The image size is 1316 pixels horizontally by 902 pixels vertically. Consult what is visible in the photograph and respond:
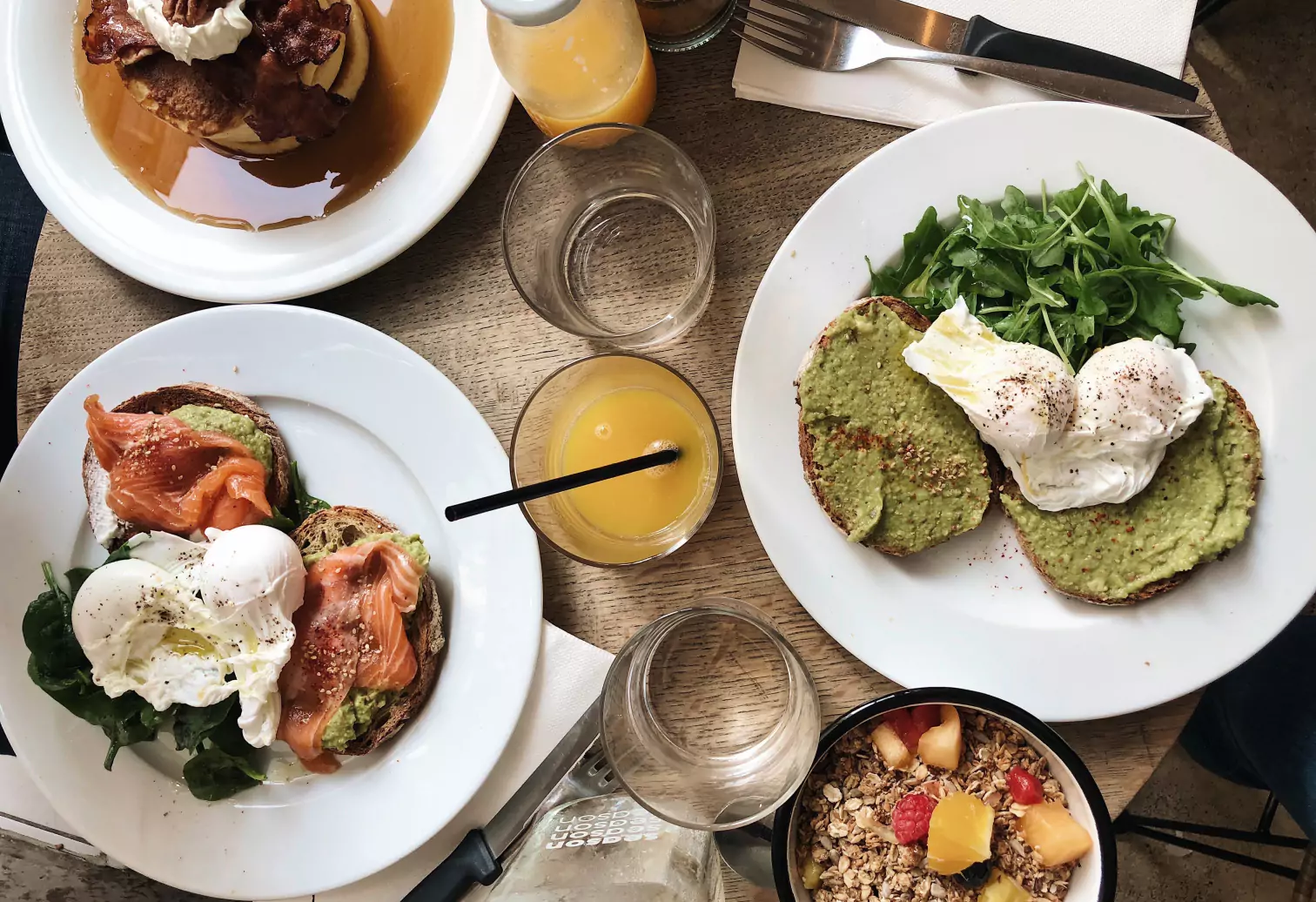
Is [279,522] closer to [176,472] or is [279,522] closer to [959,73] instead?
[176,472]

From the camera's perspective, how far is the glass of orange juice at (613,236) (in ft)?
6.08

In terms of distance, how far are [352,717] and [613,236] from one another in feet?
3.70

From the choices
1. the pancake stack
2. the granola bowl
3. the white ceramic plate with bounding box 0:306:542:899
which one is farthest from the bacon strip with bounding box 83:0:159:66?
the granola bowl

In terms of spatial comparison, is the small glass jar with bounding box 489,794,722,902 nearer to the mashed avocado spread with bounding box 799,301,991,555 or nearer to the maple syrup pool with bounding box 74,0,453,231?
the mashed avocado spread with bounding box 799,301,991,555

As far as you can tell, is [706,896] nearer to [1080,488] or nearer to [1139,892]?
[1080,488]

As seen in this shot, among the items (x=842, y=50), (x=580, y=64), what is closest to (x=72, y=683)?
(x=580, y=64)

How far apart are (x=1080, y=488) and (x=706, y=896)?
1057mm

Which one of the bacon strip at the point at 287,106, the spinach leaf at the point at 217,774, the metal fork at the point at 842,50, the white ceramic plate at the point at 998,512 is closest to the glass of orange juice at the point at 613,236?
the white ceramic plate at the point at 998,512

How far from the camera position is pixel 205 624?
1.85m

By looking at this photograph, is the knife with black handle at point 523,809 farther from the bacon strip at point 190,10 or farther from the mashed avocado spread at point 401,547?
the bacon strip at point 190,10

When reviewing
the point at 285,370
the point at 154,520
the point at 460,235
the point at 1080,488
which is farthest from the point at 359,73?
the point at 1080,488

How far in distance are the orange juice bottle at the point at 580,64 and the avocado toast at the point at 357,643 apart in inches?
36.7

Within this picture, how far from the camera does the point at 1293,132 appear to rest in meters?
2.87

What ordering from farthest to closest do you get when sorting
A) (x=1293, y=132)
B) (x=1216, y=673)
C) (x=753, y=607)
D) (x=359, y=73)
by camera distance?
1. (x=1293, y=132)
2. (x=359, y=73)
3. (x=753, y=607)
4. (x=1216, y=673)
